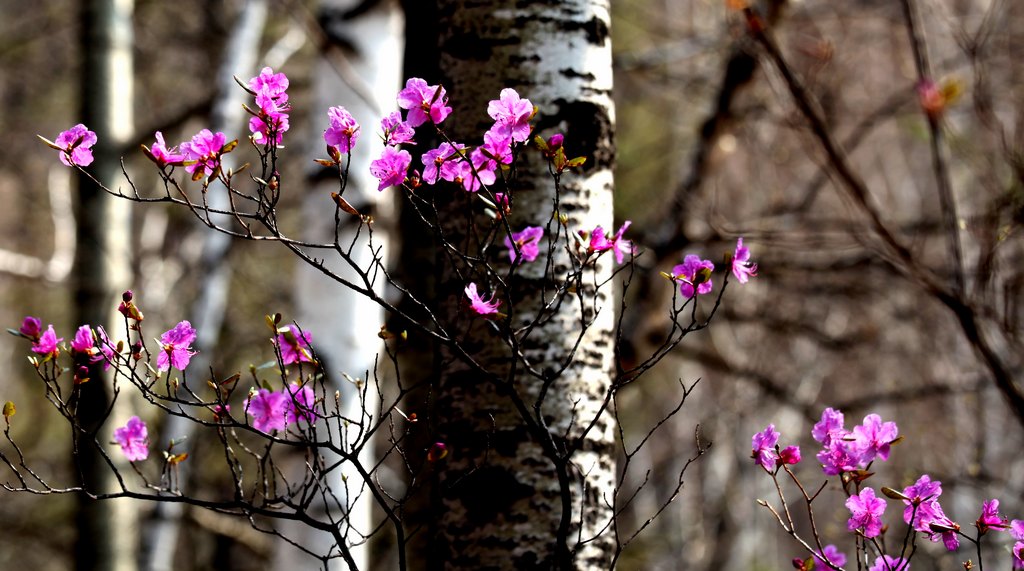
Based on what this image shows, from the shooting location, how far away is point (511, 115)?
3.58 feet

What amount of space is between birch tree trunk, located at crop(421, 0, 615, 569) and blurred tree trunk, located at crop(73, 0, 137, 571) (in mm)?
2442

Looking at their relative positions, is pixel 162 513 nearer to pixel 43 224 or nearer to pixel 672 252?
pixel 672 252

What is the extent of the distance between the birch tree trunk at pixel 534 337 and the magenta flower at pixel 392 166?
11.5 inches

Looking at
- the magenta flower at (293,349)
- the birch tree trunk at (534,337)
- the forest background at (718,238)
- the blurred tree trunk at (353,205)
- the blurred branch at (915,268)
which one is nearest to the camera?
the magenta flower at (293,349)

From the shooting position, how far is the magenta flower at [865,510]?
1.21 metres

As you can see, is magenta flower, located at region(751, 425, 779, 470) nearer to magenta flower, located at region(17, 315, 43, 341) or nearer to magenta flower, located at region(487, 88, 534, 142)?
magenta flower, located at region(487, 88, 534, 142)

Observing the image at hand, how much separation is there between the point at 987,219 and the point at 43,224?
32.9ft

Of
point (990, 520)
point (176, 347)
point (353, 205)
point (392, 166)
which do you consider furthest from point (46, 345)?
point (353, 205)

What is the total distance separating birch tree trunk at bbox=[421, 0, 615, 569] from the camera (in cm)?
141

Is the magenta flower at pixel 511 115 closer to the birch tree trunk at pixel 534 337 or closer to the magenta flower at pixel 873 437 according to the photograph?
the birch tree trunk at pixel 534 337

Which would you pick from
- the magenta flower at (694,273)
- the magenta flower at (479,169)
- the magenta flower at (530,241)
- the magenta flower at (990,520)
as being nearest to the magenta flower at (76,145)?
the magenta flower at (479,169)

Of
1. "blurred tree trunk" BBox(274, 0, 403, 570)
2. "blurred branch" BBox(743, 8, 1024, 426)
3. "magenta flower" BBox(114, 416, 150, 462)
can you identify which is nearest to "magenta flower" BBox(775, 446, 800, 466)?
"blurred branch" BBox(743, 8, 1024, 426)

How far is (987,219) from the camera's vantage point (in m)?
2.23

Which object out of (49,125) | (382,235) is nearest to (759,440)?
(382,235)
